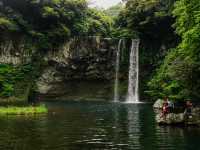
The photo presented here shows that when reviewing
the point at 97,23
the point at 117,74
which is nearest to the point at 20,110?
the point at 117,74

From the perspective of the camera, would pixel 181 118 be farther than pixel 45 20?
No

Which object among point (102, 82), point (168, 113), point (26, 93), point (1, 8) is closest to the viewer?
point (168, 113)

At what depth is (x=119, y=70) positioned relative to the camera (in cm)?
7500

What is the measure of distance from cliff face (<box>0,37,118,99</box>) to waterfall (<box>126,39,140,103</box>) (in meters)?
3.15

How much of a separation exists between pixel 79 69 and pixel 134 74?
9.45 m

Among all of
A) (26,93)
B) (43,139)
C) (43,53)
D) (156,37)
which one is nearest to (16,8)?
(43,53)

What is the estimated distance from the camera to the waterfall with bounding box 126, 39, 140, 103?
72375 millimetres

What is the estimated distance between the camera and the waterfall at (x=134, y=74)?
72.4 m

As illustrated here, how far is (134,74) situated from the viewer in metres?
A: 73.4

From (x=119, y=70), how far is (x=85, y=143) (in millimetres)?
52752

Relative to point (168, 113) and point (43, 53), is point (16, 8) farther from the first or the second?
point (168, 113)

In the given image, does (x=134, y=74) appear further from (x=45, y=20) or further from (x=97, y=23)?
(x=45, y=20)

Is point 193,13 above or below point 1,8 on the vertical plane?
below

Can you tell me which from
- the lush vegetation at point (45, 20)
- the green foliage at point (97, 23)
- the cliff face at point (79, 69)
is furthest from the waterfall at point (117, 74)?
the lush vegetation at point (45, 20)
